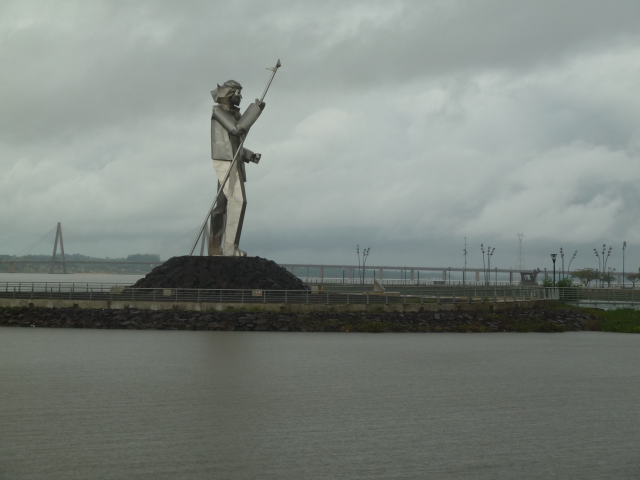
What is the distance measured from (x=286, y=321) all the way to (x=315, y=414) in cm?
1428

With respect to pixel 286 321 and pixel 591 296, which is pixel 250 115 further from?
pixel 591 296

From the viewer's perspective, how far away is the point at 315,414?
888 centimetres

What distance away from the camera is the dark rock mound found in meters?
27.4

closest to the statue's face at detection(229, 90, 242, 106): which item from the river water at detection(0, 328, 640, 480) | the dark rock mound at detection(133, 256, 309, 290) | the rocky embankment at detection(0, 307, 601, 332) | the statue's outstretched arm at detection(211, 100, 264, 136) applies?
the statue's outstretched arm at detection(211, 100, 264, 136)

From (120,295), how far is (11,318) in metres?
4.06

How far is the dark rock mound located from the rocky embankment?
2.77m

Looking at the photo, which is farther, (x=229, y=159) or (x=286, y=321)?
(x=229, y=159)

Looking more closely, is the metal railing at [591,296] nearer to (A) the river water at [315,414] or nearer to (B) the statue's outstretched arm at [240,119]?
(B) the statue's outstretched arm at [240,119]

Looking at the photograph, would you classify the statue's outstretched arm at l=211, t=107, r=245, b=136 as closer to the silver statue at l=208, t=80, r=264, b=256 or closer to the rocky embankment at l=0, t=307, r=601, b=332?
the silver statue at l=208, t=80, r=264, b=256

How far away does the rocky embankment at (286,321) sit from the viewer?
22.9m

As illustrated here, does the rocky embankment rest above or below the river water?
above

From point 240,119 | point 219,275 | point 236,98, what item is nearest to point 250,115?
point 240,119

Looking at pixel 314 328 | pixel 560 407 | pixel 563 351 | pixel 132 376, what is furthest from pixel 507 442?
pixel 314 328

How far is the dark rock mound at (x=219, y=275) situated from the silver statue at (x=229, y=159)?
3.18 feet
